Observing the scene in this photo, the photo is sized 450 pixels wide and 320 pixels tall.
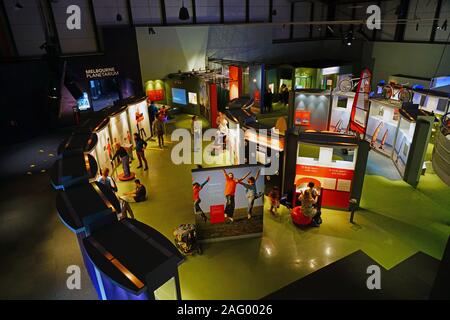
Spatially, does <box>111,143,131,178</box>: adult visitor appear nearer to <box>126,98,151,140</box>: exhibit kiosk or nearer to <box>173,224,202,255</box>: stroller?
<box>126,98,151,140</box>: exhibit kiosk

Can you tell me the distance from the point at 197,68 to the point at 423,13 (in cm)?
1272

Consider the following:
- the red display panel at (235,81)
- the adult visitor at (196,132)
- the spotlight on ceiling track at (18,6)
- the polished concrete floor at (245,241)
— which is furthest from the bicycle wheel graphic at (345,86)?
the spotlight on ceiling track at (18,6)

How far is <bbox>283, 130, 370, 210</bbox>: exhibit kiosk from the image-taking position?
757cm

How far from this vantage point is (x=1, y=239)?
739cm

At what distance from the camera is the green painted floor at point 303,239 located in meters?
5.98

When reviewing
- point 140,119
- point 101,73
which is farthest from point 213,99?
point 101,73

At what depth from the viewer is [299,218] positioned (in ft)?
24.3

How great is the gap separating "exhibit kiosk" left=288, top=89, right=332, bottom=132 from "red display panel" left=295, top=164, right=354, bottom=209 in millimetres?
5621

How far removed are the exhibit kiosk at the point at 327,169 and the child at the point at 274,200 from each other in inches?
14.7

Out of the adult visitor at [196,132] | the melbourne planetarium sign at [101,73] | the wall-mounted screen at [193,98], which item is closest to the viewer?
the adult visitor at [196,132]

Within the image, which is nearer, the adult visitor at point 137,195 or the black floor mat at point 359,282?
the black floor mat at point 359,282

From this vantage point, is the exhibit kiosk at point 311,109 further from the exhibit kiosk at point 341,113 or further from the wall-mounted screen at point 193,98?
the wall-mounted screen at point 193,98

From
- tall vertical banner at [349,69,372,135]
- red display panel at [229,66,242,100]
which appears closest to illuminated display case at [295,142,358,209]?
tall vertical banner at [349,69,372,135]

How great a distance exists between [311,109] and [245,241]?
8.41 m
